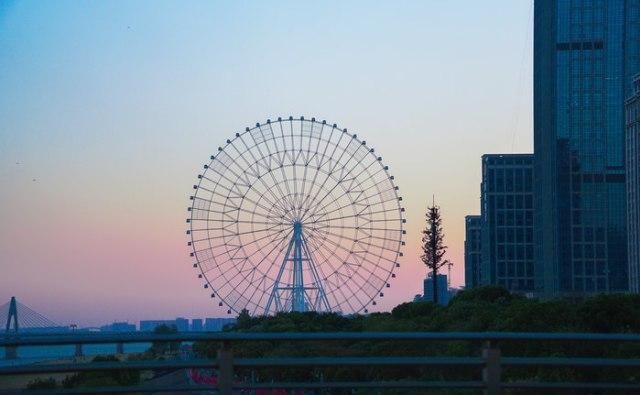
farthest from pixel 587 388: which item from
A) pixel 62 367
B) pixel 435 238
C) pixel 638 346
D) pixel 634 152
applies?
pixel 634 152

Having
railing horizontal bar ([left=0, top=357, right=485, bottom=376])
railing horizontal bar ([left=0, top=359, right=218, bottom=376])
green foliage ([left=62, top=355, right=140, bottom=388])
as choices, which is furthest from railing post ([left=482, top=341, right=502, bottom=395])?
green foliage ([left=62, top=355, right=140, bottom=388])

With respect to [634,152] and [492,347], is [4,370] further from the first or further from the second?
[634,152]

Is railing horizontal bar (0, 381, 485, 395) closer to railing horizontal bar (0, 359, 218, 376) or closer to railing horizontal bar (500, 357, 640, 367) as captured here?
railing horizontal bar (0, 359, 218, 376)

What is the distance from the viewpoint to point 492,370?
12.1 m

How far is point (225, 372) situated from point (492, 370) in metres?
2.86

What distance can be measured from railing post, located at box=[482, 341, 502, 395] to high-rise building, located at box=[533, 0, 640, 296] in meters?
161

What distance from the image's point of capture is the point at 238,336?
11695mm

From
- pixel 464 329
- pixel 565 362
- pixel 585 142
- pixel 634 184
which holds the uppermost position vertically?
pixel 585 142

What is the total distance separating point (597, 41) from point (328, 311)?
12376 cm

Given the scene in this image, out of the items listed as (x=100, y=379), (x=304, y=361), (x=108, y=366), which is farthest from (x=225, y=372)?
(x=100, y=379)

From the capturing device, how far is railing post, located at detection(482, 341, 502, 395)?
12102 millimetres

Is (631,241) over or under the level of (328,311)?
over

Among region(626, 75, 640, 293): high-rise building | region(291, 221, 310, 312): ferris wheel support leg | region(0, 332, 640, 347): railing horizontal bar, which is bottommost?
region(0, 332, 640, 347): railing horizontal bar

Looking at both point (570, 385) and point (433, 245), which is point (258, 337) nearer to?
point (570, 385)
